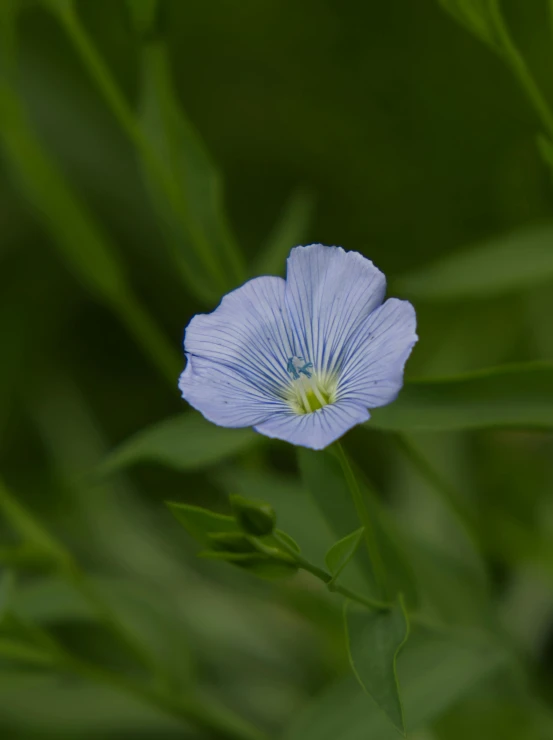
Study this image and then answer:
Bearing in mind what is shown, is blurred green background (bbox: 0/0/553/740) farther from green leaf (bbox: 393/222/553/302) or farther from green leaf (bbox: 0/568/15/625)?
green leaf (bbox: 0/568/15/625)

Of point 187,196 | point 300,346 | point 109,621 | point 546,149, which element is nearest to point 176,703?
point 109,621

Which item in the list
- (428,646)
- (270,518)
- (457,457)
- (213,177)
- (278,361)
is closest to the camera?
(270,518)

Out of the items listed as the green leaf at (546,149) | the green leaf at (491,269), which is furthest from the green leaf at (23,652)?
the green leaf at (546,149)

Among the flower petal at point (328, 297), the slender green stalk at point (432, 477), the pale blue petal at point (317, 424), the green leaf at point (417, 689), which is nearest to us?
the pale blue petal at point (317, 424)

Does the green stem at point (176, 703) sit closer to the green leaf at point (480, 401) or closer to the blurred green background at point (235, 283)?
the blurred green background at point (235, 283)

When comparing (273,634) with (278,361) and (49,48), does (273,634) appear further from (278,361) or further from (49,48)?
(49,48)

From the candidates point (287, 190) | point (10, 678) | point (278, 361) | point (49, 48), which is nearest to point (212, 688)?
point (10, 678)
